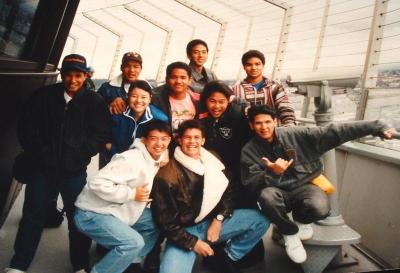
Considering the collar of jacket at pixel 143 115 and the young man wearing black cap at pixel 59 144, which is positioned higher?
the collar of jacket at pixel 143 115

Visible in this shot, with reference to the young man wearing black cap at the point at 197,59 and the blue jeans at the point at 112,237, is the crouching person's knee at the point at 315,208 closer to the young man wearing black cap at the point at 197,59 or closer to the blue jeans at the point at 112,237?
the blue jeans at the point at 112,237

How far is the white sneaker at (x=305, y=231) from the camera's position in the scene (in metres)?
2.07

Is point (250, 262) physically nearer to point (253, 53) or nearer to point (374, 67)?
point (253, 53)

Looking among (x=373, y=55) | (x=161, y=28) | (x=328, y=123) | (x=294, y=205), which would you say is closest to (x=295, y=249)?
(x=294, y=205)

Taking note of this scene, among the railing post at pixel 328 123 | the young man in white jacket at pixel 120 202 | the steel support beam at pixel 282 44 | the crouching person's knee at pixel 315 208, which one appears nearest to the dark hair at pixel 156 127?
the young man in white jacket at pixel 120 202

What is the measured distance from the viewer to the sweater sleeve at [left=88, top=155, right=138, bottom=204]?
1.69 metres

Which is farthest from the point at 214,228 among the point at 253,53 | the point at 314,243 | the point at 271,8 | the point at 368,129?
the point at 271,8

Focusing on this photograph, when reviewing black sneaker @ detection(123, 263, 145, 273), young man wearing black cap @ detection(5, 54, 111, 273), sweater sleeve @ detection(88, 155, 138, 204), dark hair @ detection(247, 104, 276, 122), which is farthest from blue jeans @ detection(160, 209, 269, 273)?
young man wearing black cap @ detection(5, 54, 111, 273)

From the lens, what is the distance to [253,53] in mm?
2488

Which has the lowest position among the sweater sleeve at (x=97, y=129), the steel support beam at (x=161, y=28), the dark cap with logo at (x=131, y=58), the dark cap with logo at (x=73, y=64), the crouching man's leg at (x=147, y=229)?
the crouching man's leg at (x=147, y=229)

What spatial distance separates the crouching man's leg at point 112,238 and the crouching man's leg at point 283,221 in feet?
2.60

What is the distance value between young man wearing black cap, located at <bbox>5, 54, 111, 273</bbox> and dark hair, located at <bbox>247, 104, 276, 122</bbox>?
2.96 ft

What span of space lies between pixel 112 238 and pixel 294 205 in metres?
1.13

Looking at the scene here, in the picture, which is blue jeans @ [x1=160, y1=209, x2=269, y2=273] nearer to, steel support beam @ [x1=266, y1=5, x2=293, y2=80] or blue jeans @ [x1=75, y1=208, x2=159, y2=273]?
blue jeans @ [x1=75, y1=208, x2=159, y2=273]
